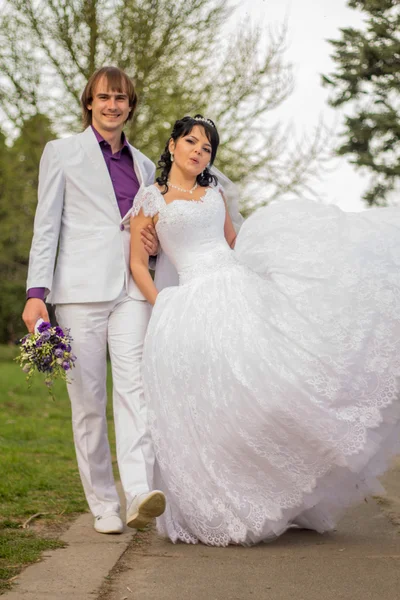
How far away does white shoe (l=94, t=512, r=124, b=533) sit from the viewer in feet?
16.8

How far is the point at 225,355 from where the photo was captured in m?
4.62

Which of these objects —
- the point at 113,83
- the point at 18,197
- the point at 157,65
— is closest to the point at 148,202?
the point at 113,83

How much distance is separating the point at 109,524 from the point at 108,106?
233 centimetres

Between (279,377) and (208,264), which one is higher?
(208,264)

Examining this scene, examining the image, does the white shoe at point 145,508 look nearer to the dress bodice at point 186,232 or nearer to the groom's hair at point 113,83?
the dress bodice at point 186,232

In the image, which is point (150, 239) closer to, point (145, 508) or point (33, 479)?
point (145, 508)

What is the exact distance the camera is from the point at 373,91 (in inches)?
655

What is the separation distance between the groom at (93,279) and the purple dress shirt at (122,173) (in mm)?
13

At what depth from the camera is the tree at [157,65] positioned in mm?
15359

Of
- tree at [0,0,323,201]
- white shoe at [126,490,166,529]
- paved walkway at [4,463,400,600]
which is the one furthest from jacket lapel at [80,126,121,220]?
tree at [0,0,323,201]

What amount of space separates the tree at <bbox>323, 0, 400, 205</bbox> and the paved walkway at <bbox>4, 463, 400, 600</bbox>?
453 inches

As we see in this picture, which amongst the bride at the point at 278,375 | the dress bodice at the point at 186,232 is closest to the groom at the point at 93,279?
the dress bodice at the point at 186,232

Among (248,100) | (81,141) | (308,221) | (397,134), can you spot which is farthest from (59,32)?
(308,221)

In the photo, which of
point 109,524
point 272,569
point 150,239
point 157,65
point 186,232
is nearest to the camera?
point 272,569
